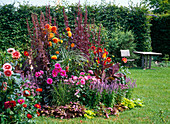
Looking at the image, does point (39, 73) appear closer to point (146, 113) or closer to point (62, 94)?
point (62, 94)

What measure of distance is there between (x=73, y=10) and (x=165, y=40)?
6.23 m

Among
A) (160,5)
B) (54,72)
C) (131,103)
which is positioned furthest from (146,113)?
(160,5)

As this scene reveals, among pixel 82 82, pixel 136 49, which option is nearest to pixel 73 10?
pixel 136 49

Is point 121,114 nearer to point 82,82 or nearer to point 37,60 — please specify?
point 82,82

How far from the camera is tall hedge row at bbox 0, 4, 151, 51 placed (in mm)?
7977

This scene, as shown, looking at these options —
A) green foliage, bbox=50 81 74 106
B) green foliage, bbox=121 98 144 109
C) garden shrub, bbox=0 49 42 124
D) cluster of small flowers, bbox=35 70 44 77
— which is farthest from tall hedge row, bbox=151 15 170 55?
garden shrub, bbox=0 49 42 124

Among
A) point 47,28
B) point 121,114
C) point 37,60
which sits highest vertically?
point 47,28

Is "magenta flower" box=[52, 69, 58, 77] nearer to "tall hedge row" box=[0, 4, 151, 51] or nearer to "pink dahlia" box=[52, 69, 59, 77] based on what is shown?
"pink dahlia" box=[52, 69, 59, 77]

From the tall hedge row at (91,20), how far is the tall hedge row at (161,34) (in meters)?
2.34

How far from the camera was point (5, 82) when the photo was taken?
241 cm

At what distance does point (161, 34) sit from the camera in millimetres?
11945

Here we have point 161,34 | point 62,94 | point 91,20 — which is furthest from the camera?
point 161,34

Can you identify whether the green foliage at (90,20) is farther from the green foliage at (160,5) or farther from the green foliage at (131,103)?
the green foliage at (160,5)

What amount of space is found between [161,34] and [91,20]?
17.9 ft
